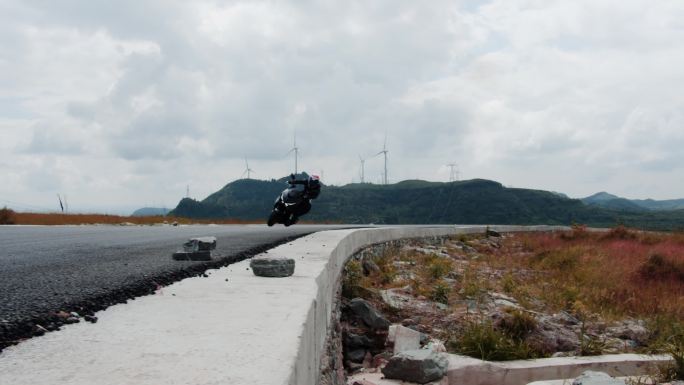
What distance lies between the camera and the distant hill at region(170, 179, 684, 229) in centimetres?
14762

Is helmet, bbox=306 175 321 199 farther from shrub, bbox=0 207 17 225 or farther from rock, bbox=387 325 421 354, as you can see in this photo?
shrub, bbox=0 207 17 225

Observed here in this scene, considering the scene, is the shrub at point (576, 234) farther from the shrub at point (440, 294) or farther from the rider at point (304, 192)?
the rider at point (304, 192)

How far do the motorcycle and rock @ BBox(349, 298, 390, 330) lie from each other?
133 inches

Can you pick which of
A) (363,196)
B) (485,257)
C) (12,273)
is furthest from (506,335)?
(363,196)

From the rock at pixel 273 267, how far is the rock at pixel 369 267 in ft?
26.7

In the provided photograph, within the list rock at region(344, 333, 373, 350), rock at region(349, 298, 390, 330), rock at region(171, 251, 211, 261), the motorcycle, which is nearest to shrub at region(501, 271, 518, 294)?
rock at region(349, 298, 390, 330)

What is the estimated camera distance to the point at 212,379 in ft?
8.16

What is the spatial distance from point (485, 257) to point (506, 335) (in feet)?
41.4

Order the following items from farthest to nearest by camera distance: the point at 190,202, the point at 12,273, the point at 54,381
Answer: the point at 190,202
the point at 12,273
the point at 54,381

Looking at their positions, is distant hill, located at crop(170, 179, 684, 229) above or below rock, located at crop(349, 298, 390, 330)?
above

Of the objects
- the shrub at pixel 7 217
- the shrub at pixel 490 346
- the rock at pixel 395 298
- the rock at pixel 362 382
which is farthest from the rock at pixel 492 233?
the rock at pixel 362 382

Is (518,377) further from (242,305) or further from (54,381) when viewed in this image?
(54,381)

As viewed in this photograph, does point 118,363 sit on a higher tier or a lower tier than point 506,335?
higher

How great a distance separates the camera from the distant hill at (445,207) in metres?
148
